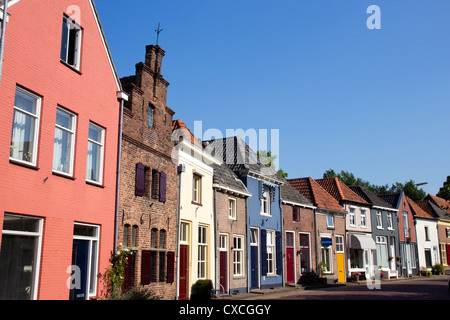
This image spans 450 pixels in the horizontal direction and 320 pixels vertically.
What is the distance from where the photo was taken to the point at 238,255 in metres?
24.2

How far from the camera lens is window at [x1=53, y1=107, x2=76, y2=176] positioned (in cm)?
1281

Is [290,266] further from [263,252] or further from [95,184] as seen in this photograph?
[95,184]

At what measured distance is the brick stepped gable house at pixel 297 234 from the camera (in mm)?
29094

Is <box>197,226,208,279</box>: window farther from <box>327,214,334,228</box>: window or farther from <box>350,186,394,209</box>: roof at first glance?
<box>350,186,394,209</box>: roof

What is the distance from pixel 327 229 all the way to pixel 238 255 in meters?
11.6

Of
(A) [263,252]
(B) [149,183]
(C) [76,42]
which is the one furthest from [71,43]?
(A) [263,252]

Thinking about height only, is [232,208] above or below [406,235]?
above

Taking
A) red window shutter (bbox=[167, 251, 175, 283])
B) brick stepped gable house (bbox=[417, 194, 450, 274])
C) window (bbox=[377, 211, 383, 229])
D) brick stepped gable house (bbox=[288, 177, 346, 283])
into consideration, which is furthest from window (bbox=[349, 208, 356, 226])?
red window shutter (bbox=[167, 251, 175, 283])

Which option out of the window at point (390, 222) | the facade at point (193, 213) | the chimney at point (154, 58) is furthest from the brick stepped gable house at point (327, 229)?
the chimney at point (154, 58)

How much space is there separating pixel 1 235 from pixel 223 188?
524 inches

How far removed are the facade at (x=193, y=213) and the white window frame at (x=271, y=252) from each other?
6.45 metres

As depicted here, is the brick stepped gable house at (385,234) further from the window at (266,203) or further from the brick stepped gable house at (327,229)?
the window at (266,203)
